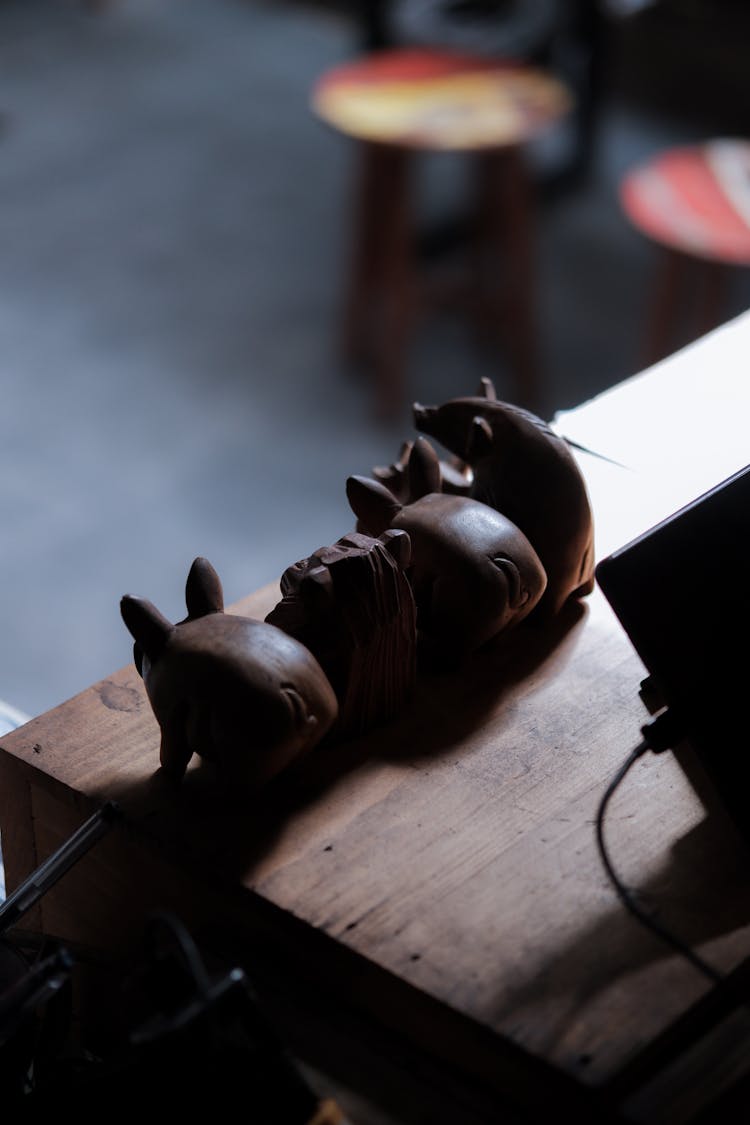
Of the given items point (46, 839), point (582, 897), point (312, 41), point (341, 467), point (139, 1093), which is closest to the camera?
point (139, 1093)

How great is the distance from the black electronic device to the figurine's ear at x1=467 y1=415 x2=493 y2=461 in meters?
0.26

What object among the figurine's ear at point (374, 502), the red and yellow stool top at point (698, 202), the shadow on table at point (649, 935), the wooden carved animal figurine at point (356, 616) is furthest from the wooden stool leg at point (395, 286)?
the shadow on table at point (649, 935)

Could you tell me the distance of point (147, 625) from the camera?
892 millimetres

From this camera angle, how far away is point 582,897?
849mm

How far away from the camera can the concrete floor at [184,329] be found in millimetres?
2523

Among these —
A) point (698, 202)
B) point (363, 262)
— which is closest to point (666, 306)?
point (698, 202)

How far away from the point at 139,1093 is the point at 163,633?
29cm

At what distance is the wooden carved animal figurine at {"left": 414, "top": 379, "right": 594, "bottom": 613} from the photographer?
3.52 ft

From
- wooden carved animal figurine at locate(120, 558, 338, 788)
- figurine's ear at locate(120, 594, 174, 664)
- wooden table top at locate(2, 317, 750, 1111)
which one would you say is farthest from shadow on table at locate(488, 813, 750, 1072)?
figurine's ear at locate(120, 594, 174, 664)

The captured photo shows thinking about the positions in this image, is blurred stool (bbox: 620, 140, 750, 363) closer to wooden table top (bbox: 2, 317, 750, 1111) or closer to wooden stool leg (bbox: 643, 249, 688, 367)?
wooden stool leg (bbox: 643, 249, 688, 367)

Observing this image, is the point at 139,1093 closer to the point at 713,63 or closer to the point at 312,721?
the point at 312,721

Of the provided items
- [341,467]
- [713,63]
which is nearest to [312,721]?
[341,467]

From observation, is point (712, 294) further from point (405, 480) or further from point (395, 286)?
point (405, 480)

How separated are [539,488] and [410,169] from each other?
2.02 meters
